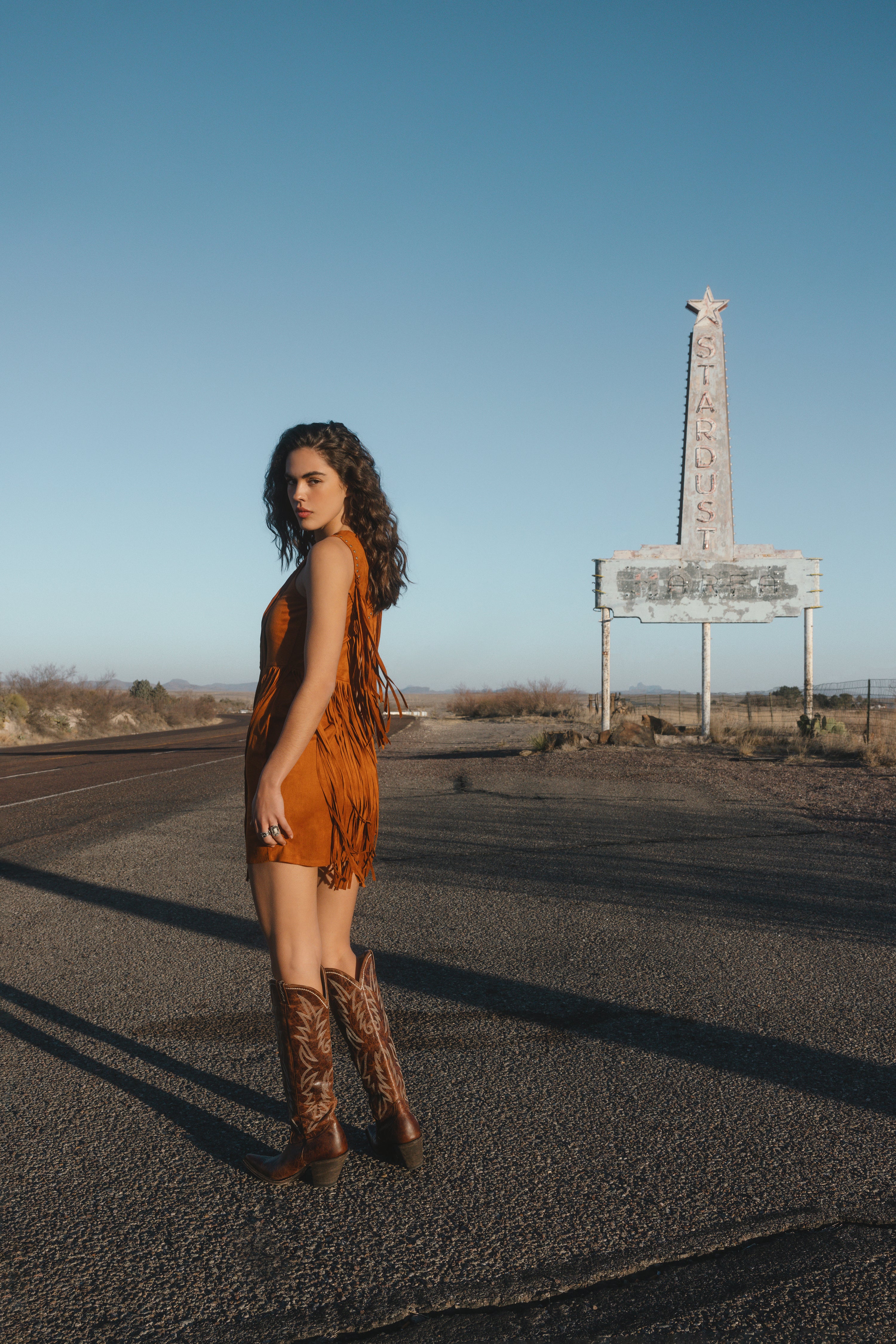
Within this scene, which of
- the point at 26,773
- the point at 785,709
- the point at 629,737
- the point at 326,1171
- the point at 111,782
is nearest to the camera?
the point at 326,1171

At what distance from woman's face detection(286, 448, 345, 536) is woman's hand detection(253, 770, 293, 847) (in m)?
0.73

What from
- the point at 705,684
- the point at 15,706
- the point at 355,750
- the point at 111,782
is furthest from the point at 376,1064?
the point at 15,706

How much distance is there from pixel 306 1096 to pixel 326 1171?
0.19 m

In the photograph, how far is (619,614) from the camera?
21312 millimetres

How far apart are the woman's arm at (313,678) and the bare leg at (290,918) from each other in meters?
0.10

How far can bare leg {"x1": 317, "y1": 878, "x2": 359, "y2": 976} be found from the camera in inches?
101

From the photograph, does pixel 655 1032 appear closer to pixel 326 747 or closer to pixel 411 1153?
pixel 411 1153

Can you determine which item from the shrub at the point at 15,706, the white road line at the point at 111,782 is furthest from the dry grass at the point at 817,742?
the shrub at the point at 15,706

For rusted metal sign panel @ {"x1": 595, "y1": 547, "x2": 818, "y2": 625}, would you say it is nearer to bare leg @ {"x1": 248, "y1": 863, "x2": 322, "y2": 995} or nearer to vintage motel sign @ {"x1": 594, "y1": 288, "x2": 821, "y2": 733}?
vintage motel sign @ {"x1": 594, "y1": 288, "x2": 821, "y2": 733}

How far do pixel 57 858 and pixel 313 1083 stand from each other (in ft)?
18.6

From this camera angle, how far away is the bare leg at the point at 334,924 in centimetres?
256

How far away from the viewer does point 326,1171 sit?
7.88 feet

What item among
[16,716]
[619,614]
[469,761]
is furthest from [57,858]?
[16,716]

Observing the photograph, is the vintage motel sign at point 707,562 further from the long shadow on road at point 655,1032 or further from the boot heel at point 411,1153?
the boot heel at point 411,1153
